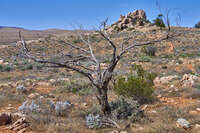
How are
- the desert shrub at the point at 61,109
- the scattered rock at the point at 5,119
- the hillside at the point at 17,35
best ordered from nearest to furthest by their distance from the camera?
the scattered rock at the point at 5,119 < the desert shrub at the point at 61,109 < the hillside at the point at 17,35

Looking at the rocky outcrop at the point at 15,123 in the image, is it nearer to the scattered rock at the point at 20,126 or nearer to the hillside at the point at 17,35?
the scattered rock at the point at 20,126

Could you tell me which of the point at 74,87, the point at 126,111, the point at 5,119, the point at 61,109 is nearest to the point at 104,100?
the point at 126,111

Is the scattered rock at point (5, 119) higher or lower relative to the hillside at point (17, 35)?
lower

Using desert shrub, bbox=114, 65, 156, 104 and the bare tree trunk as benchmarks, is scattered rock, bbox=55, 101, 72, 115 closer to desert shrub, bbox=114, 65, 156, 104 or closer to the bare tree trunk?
the bare tree trunk

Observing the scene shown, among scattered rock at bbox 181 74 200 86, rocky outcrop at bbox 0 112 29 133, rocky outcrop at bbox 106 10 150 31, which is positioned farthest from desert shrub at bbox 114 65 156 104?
rocky outcrop at bbox 106 10 150 31

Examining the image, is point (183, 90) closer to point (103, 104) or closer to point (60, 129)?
point (103, 104)

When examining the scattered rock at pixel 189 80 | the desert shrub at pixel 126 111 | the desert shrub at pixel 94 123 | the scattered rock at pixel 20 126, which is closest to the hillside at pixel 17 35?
the scattered rock at pixel 20 126

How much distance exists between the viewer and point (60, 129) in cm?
381

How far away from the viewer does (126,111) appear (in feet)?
15.7

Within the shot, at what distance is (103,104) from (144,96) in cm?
245

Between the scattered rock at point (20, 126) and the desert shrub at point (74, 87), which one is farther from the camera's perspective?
the desert shrub at point (74, 87)

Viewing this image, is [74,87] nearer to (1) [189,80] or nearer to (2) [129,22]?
(1) [189,80]

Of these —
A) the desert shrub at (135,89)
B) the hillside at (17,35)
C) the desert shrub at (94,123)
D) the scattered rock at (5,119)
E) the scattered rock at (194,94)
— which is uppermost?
the hillside at (17,35)

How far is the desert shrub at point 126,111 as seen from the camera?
4.50m
